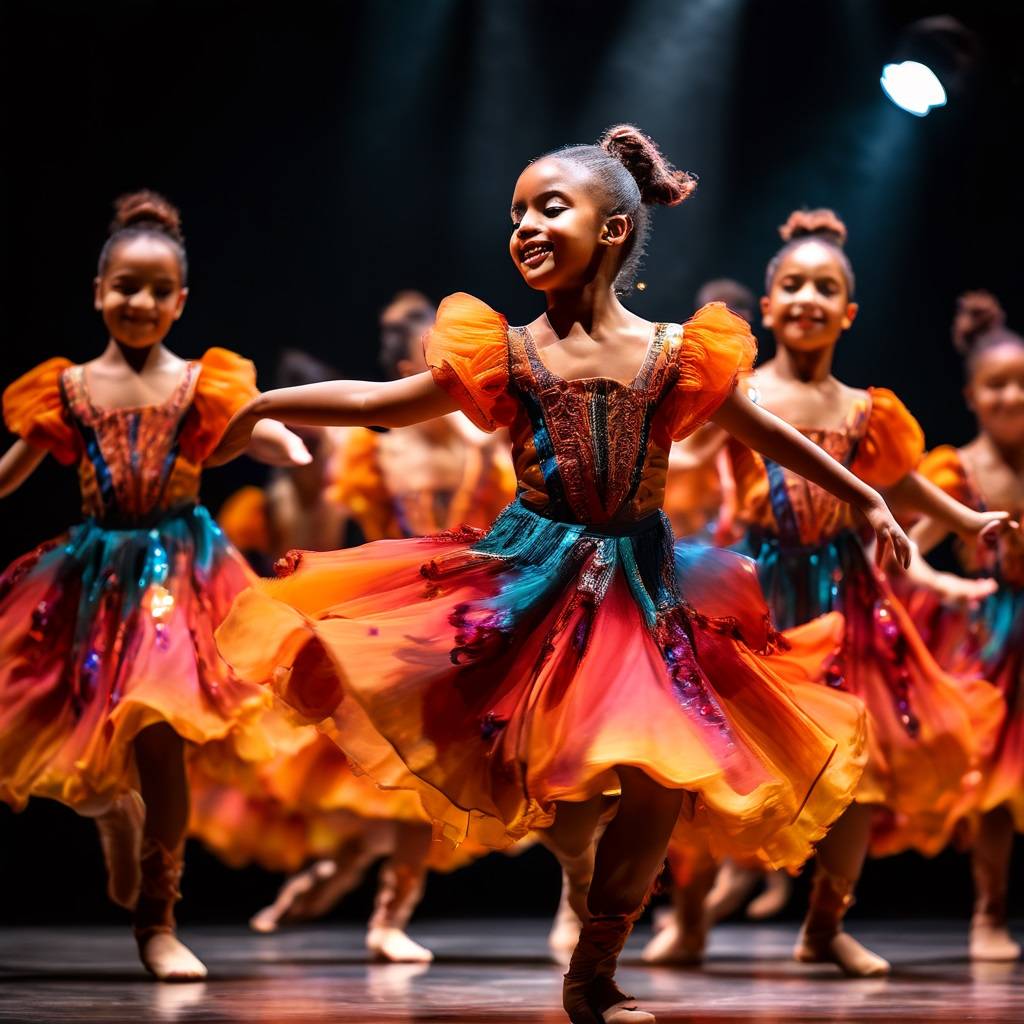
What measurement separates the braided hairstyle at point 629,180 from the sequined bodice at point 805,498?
93cm

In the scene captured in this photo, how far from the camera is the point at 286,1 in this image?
549 cm

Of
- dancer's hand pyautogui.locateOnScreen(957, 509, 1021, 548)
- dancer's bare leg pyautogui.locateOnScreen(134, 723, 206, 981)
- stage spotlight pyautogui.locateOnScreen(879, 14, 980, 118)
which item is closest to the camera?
dancer's hand pyautogui.locateOnScreen(957, 509, 1021, 548)

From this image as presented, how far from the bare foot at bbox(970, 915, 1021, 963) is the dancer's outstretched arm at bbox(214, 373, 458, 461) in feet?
7.22

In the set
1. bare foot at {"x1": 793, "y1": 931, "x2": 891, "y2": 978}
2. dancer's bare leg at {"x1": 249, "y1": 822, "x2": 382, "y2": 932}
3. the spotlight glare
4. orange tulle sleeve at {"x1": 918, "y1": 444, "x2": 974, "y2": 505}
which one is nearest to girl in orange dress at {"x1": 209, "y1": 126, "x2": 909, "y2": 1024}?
bare foot at {"x1": 793, "y1": 931, "x2": 891, "y2": 978}

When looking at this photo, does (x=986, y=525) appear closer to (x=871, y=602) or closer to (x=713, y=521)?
(x=871, y=602)

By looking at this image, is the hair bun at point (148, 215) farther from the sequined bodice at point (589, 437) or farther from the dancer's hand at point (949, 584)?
the dancer's hand at point (949, 584)

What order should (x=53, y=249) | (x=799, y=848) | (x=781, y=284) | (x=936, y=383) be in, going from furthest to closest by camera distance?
1. (x=936, y=383)
2. (x=53, y=249)
3. (x=781, y=284)
4. (x=799, y=848)

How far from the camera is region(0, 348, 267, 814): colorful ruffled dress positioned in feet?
Answer: 11.4

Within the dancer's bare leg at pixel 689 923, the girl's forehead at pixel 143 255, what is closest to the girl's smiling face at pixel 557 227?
the girl's forehead at pixel 143 255

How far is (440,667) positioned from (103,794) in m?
1.11

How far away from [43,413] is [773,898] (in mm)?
2826

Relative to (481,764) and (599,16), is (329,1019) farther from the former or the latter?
(599,16)

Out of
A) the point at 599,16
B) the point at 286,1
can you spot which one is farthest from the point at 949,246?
the point at 286,1

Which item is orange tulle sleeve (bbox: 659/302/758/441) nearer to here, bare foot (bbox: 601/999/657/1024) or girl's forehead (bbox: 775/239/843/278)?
bare foot (bbox: 601/999/657/1024)
